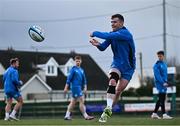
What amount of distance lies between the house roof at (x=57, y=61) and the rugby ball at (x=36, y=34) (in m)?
60.0

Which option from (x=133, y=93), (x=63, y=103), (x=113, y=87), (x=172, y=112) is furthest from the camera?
(x=133, y=93)

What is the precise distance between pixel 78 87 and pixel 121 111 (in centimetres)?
1220

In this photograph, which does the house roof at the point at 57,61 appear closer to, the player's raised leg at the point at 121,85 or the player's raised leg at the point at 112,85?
the player's raised leg at the point at 121,85

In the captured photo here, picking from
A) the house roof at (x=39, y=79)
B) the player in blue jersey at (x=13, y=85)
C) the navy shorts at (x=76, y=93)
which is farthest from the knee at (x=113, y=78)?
the house roof at (x=39, y=79)

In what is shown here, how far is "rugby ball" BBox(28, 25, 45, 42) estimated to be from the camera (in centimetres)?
1277

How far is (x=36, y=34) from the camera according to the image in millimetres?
12812

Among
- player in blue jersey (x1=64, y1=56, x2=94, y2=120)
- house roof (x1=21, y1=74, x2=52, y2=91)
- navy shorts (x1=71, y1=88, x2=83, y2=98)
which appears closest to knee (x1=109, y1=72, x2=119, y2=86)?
player in blue jersey (x1=64, y1=56, x2=94, y2=120)

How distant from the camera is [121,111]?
30.0 m

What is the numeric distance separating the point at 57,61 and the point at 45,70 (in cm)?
571

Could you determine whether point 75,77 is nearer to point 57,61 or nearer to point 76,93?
point 76,93

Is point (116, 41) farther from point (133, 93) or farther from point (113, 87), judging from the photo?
point (133, 93)

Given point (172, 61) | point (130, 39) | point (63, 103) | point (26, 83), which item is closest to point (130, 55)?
point (130, 39)

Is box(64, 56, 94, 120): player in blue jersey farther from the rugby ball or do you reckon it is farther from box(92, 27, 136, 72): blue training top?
box(92, 27, 136, 72): blue training top

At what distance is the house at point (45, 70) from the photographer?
7450 cm
